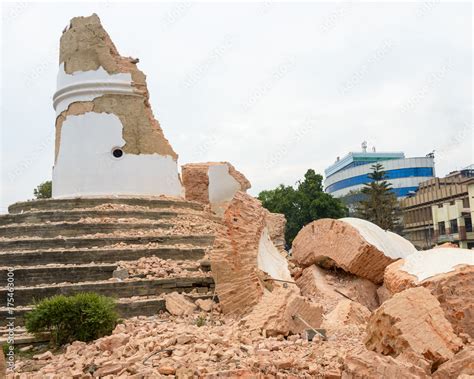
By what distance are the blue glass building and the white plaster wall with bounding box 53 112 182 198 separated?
31245 millimetres

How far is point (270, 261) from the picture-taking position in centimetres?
764

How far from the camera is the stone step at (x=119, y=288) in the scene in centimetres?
694

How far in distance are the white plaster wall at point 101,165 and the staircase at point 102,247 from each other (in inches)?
37.4

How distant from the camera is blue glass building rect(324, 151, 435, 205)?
45.1 m

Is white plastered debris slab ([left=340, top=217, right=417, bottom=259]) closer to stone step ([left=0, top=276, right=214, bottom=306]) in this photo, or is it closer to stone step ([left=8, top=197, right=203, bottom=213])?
stone step ([left=0, top=276, right=214, bottom=306])

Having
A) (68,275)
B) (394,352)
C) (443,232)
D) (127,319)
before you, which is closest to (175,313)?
(127,319)

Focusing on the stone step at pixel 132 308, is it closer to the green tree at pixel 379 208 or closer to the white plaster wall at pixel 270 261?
the white plaster wall at pixel 270 261

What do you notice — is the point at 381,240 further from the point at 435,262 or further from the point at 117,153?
the point at 117,153

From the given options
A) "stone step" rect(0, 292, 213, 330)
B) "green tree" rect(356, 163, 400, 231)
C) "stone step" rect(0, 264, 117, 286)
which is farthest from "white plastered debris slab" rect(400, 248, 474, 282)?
"green tree" rect(356, 163, 400, 231)

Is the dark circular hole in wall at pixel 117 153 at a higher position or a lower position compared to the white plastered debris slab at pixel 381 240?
higher

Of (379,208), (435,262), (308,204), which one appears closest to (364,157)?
(379,208)

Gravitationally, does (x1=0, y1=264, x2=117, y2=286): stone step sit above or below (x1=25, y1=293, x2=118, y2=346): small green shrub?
above

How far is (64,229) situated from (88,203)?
1188 mm

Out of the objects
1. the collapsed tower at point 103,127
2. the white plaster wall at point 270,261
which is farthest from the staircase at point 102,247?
the collapsed tower at point 103,127
